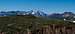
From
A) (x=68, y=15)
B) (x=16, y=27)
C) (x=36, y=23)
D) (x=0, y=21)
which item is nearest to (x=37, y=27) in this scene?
(x=36, y=23)

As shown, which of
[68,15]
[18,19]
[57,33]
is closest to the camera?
[57,33]

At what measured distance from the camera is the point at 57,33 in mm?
9328

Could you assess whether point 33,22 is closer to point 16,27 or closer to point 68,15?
point 16,27

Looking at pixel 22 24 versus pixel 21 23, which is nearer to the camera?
pixel 22 24

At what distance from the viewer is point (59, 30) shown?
9445 millimetres

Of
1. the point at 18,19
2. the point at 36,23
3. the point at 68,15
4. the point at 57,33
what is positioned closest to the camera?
the point at 57,33

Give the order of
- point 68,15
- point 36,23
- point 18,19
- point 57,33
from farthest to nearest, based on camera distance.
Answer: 1. point 68,15
2. point 18,19
3. point 36,23
4. point 57,33

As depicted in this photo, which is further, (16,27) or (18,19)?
(18,19)

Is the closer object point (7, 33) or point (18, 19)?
point (7, 33)

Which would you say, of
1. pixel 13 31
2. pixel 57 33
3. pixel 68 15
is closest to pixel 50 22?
pixel 57 33

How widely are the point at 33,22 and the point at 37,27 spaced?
48cm

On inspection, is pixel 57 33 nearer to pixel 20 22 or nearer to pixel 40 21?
pixel 40 21

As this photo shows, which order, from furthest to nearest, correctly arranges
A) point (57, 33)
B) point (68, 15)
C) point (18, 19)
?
point (68, 15), point (18, 19), point (57, 33)

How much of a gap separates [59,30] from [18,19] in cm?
236
